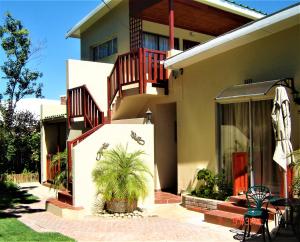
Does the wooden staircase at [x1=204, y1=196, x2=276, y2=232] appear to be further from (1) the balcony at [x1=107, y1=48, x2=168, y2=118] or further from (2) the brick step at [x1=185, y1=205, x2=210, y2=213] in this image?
(1) the balcony at [x1=107, y1=48, x2=168, y2=118]

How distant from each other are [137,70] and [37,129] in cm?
984

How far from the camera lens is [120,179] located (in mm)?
10352

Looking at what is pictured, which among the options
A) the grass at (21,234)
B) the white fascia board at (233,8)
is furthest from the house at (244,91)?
the grass at (21,234)

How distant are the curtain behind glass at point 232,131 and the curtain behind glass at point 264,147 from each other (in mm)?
294

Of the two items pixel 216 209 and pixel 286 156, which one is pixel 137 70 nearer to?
pixel 216 209

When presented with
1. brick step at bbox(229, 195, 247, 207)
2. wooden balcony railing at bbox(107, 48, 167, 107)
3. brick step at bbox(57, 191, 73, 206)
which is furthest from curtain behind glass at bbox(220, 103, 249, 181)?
brick step at bbox(57, 191, 73, 206)

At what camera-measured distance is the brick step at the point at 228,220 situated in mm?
8438

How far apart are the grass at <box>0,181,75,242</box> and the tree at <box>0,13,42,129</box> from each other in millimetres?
5509

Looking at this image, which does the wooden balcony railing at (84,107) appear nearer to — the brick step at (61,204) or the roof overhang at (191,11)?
the brick step at (61,204)

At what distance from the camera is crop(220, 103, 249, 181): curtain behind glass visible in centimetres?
1076

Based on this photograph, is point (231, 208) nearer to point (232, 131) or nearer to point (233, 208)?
point (233, 208)

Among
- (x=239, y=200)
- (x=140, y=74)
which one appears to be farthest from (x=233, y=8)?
(x=239, y=200)

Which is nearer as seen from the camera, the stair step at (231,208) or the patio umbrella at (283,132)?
the patio umbrella at (283,132)

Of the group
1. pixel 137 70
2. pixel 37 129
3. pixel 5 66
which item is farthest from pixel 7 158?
pixel 137 70
